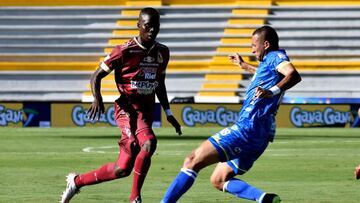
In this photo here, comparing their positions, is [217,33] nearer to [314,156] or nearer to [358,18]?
[358,18]

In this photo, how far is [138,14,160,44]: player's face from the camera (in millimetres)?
10812

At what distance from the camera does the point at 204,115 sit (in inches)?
1288

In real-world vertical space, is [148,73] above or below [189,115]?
above

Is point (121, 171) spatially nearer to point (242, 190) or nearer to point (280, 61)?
point (242, 190)

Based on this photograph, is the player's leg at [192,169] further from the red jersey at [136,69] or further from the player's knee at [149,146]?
the red jersey at [136,69]

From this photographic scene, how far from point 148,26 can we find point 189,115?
21884 millimetres

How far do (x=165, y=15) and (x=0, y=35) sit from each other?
6256 mm

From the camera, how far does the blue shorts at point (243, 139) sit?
9383mm

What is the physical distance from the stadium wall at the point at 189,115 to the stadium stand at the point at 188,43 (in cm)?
260

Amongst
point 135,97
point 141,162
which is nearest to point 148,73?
point 135,97

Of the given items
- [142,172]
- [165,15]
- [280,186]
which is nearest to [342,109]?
[165,15]

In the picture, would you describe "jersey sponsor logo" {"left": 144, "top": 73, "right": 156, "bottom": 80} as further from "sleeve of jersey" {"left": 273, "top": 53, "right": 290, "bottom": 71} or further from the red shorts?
"sleeve of jersey" {"left": 273, "top": 53, "right": 290, "bottom": 71}

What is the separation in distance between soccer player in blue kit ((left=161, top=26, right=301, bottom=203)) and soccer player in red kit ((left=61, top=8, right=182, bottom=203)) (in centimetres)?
138

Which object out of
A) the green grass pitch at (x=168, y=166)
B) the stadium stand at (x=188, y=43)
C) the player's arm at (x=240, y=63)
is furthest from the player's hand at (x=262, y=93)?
the stadium stand at (x=188, y=43)
